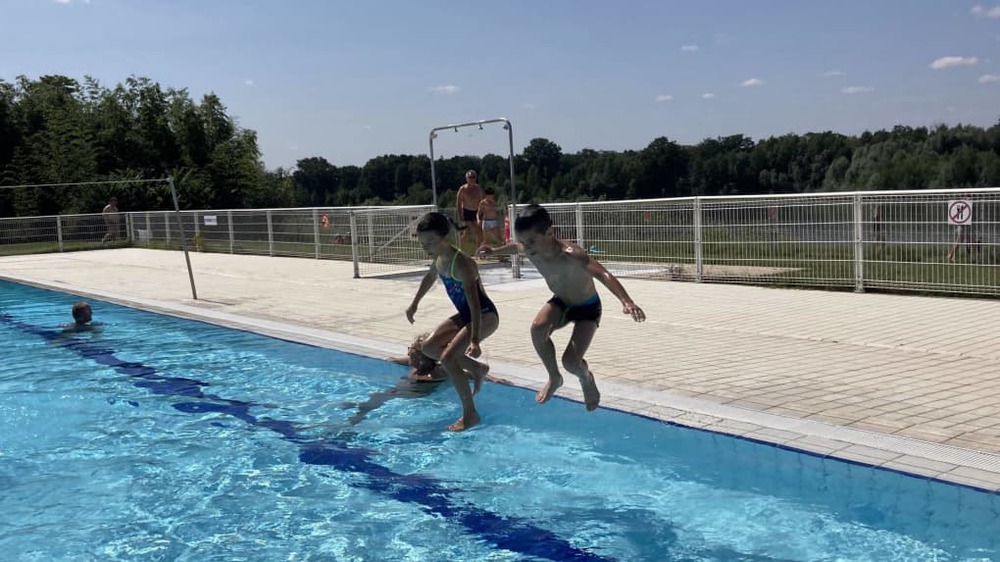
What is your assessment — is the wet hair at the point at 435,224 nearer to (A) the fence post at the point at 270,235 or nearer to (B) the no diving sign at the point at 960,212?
(B) the no diving sign at the point at 960,212

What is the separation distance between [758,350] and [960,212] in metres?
4.63

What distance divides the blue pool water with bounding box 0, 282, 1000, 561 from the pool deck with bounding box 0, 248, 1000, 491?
23cm

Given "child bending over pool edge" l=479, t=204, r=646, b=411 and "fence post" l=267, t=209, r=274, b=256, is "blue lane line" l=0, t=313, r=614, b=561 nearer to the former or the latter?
"child bending over pool edge" l=479, t=204, r=646, b=411

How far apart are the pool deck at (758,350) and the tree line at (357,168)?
35.0ft

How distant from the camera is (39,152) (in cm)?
4084

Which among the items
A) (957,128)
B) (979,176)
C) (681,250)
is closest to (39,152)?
(681,250)

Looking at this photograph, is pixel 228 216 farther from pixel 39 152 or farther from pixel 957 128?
pixel 957 128

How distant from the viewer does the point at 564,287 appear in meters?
5.68

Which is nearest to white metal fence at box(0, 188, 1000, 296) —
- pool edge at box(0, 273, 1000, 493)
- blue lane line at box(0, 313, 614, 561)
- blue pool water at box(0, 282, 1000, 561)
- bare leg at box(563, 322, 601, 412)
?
pool edge at box(0, 273, 1000, 493)

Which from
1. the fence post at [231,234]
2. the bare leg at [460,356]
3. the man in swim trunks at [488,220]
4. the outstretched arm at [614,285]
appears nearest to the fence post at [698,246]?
the man in swim trunks at [488,220]

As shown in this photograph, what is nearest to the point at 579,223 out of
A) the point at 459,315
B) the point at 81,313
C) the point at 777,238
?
the point at 777,238

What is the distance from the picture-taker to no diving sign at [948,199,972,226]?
10.9m

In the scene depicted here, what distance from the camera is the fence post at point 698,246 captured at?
14.2 metres

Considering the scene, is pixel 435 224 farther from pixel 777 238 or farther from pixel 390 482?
pixel 777 238
